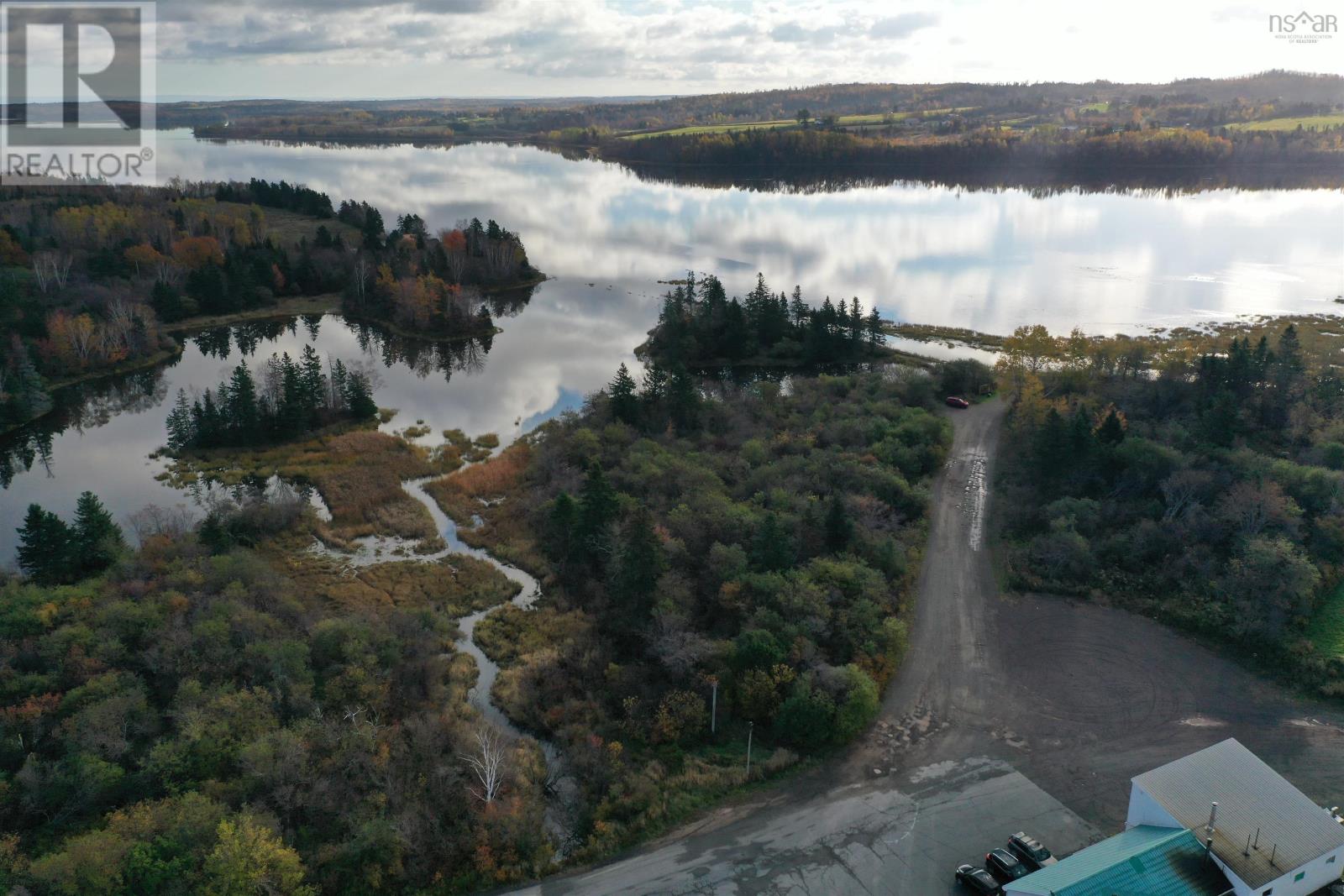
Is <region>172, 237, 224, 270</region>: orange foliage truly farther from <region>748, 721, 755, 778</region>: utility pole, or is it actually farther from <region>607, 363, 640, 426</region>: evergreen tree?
<region>748, 721, 755, 778</region>: utility pole

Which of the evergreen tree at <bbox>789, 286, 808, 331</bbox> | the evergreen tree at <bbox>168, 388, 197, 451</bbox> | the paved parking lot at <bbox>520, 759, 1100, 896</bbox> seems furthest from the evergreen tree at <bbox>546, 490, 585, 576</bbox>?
the evergreen tree at <bbox>789, 286, 808, 331</bbox>

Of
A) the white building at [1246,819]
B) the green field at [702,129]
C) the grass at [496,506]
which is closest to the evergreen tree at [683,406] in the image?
the grass at [496,506]

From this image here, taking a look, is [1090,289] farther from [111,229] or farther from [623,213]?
[111,229]

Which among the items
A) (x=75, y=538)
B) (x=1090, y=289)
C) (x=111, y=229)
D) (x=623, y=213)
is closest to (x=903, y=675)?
(x=75, y=538)

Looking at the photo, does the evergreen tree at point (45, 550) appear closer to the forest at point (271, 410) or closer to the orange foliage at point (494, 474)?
the orange foliage at point (494, 474)

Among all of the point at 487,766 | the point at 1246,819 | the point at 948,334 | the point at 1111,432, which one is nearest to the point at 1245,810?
the point at 1246,819

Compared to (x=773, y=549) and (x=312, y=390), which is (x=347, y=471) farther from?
(x=773, y=549)
